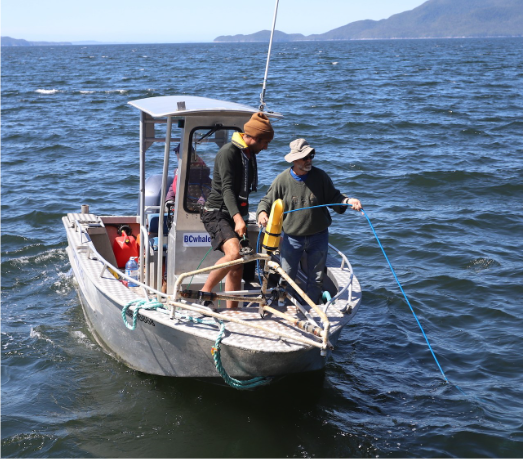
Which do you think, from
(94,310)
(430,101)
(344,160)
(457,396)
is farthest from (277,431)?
(430,101)

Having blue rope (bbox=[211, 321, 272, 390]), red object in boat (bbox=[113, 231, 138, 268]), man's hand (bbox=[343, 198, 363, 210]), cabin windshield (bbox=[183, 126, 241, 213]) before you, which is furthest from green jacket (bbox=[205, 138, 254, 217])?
red object in boat (bbox=[113, 231, 138, 268])

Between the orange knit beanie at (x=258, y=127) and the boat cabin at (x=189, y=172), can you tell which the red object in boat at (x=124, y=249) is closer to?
the boat cabin at (x=189, y=172)

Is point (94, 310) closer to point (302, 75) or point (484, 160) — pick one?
point (484, 160)

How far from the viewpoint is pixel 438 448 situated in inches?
227

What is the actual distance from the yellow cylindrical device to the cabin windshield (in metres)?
1.15

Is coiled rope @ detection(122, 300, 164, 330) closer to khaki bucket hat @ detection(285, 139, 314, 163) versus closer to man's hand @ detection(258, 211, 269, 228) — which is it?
man's hand @ detection(258, 211, 269, 228)

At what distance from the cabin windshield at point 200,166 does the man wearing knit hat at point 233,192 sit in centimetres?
36

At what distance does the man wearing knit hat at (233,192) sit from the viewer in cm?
578

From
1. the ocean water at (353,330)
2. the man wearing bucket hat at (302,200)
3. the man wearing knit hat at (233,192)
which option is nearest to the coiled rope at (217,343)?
the man wearing knit hat at (233,192)

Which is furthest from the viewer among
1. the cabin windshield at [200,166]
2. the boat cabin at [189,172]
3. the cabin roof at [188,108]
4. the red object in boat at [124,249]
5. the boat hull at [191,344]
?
the red object in boat at [124,249]

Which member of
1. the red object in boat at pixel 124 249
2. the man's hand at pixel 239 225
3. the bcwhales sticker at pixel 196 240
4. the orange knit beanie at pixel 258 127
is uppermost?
the orange knit beanie at pixel 258 127

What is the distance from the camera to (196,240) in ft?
21.5

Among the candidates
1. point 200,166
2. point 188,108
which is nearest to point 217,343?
point 200,166

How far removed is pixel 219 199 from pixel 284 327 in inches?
52.7
